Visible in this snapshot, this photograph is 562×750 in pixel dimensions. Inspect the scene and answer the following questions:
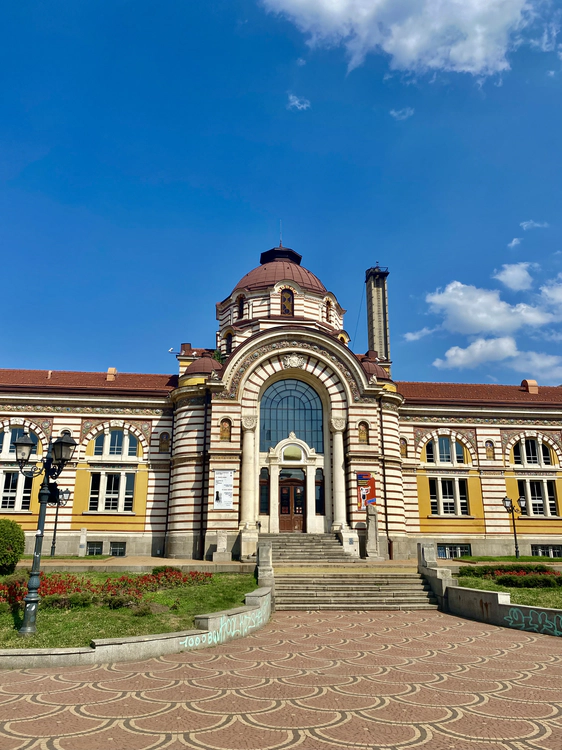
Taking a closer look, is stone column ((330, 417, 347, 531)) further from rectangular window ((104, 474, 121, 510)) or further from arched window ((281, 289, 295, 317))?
rectangular window ((104, 474, 121, 510))

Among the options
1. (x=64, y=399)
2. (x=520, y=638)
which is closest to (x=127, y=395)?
(x=64, y=399)

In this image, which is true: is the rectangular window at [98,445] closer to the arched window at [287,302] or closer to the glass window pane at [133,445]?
the glass window pane at [133,445]

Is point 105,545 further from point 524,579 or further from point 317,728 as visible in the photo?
point 317,728

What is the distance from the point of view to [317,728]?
23.6 feet

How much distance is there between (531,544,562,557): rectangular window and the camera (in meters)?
34.7

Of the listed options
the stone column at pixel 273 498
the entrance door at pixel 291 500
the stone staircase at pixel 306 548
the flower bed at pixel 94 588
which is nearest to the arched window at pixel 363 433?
the entrance door at pixel 291 500

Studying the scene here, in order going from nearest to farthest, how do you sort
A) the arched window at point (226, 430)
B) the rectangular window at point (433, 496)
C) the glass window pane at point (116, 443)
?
the arched window at point (226, 430) < the glass window pane at point (116, 443) < the rectangular window at point (433, 496)

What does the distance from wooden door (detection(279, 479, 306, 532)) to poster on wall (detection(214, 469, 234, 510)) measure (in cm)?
328

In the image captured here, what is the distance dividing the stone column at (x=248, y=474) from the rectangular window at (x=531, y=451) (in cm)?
1855

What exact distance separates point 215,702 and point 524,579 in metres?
15.2

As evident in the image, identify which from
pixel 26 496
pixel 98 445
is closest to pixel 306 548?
pixel 98 445

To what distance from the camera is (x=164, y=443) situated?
3456cm

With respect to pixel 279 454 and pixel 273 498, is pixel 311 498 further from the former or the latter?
pixel 279 454

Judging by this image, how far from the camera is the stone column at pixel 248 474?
29906 millimetres
